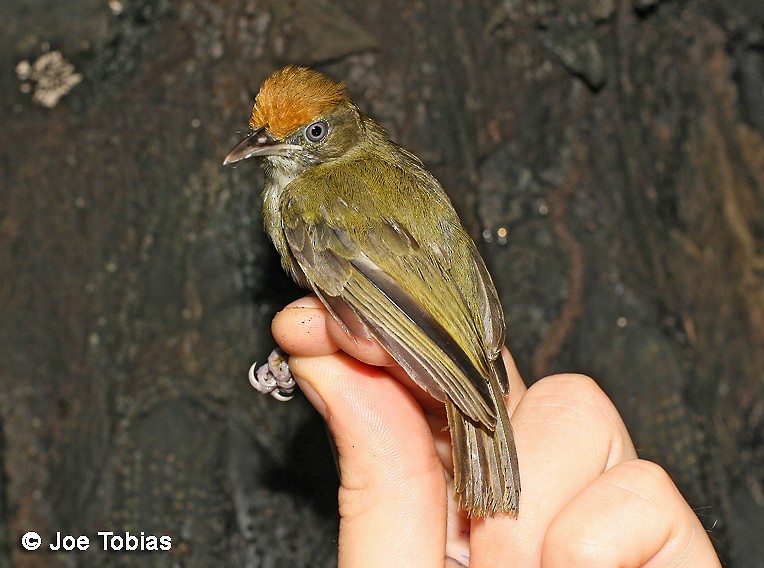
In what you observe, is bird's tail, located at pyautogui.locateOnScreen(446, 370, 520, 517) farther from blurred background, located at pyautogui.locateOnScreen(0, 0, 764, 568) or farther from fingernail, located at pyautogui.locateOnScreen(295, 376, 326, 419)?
blurred background, located at pyautogui.locateOnScreen(0, 0, 764, 568)

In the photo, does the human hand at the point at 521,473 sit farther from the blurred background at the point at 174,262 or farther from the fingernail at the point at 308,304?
the blurred background at the point at 174,262

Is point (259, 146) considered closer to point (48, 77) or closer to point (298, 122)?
point (298, 122)

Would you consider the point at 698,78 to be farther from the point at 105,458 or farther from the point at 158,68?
the point at 105,458

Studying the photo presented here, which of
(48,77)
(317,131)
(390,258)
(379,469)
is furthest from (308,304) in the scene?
(48,77)

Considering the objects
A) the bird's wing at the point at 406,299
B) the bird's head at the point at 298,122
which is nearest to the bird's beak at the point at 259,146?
the bird's head at the point at 298,122

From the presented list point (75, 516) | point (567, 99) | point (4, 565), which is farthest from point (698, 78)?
point (4, 565)
